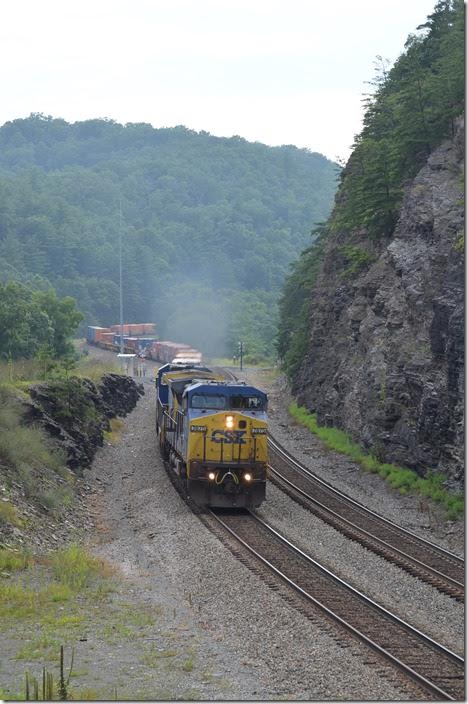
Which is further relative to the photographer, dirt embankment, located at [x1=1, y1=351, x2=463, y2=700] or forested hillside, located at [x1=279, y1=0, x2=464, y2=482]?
forested hillside, located at [x1=279, y1=0, x2=464, y2=482]

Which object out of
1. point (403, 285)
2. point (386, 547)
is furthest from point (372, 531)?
point (403, 285)

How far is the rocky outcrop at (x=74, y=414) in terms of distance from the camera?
35.2 metres

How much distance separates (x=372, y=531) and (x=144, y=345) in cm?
7371

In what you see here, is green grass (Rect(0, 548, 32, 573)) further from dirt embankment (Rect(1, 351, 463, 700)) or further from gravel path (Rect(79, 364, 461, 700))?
gravel path (Rect(79, 364, 461, 700))

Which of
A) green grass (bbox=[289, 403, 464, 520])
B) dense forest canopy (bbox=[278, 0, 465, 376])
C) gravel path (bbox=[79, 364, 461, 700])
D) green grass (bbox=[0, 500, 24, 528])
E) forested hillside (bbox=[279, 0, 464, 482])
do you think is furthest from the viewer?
dense forest canopy (bbox=[278, 0, 465, 376])

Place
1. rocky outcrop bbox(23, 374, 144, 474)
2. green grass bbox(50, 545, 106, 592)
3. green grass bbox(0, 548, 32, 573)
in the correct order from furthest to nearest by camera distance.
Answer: rocky outcrop bbox(23, 374, 144, 474)
green grass bbox(0, 548, 32, 573)
green grass bbox(50, 545, 106, 592)

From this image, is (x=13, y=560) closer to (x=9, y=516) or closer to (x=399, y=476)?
(x=9, y=516)

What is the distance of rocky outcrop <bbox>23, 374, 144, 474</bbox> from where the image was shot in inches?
1388

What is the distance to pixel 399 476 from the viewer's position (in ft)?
114

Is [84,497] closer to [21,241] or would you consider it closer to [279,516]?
[279,516]

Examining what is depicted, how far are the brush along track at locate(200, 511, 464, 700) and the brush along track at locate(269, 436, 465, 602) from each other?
2.47 m

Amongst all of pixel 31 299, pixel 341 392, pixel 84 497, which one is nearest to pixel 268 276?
pixel 31 299

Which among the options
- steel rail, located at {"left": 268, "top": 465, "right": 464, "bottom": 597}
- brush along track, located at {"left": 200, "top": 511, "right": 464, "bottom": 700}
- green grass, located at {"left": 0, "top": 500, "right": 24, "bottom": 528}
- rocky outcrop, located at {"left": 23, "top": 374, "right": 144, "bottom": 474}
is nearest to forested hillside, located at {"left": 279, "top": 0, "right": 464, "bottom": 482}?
steel rail, located at {"left": 268, "top": 465, "right": 464, "bottom": 597}

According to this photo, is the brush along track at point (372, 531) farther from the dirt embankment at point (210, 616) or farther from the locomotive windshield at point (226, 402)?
the locomotive windshield at point (226, 402)
